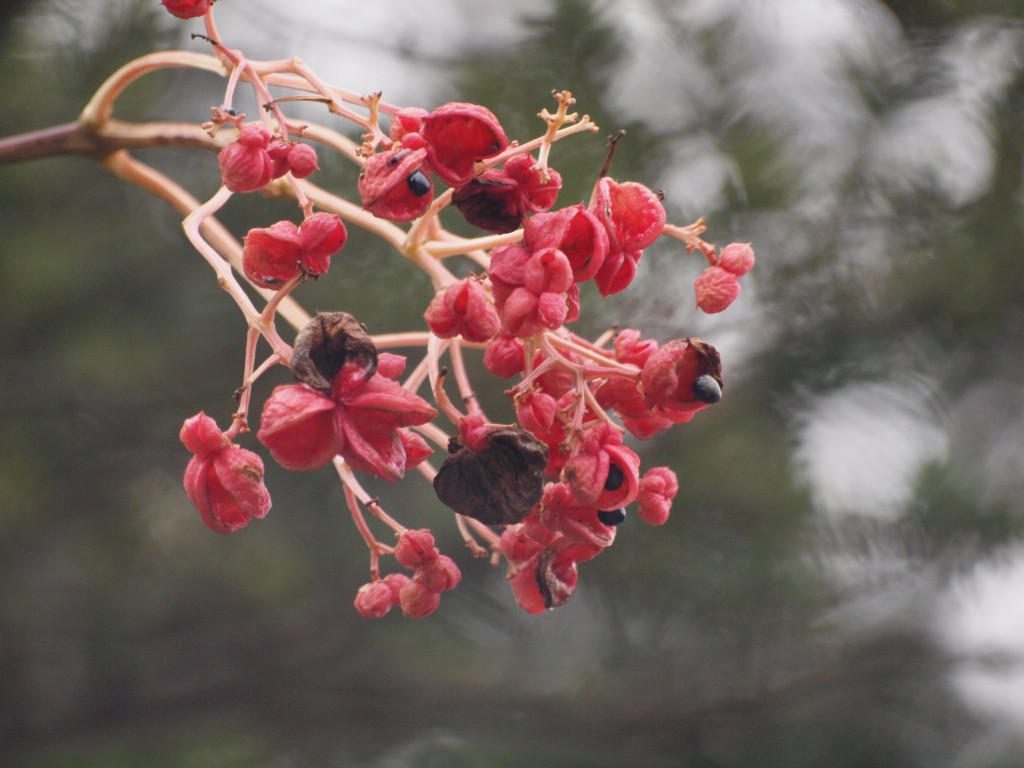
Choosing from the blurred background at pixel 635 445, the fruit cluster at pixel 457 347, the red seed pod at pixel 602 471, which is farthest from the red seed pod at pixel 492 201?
the blurred background at pixel 635 445

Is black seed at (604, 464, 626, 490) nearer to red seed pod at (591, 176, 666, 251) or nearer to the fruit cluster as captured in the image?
the fruit cluster

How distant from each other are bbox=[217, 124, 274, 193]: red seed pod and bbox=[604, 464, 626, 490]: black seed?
0.65 feet

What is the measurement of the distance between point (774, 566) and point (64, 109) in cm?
88

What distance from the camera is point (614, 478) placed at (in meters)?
0.40

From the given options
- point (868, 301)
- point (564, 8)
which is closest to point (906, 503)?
point (868, 301)

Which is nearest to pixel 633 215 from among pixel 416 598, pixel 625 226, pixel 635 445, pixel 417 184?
pixel 625 226

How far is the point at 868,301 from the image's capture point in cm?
99

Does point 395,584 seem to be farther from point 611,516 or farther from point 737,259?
point 737,259

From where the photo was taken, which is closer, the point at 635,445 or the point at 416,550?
the point at 416,550

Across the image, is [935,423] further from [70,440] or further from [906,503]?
[70,440]

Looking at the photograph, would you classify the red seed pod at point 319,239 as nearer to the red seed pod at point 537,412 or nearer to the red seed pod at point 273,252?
the red seed pod at point 273,252

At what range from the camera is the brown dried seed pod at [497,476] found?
37 centimetres

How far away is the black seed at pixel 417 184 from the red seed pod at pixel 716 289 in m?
0.15

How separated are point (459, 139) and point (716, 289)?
0.15 meters
